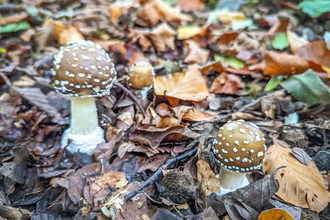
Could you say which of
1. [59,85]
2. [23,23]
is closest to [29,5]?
[23,23]

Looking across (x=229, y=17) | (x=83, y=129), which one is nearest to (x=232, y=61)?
(x=229, y=17)

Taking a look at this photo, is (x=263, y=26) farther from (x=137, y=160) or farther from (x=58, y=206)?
(x=58, y=206)

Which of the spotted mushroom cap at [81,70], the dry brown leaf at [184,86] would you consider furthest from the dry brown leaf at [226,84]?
the spotted mushroom cap at [81,70]

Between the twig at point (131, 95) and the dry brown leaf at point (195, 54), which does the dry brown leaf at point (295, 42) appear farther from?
the twig at point (131, 95)

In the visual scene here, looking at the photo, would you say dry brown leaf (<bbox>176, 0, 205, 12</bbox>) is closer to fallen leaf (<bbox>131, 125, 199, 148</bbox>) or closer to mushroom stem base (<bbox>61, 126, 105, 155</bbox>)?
fallen leaf (<bbox>131, 125, 199, 148</bbox>)

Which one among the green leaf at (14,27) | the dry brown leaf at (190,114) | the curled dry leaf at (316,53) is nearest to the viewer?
the dry brown leaf at (190,114)

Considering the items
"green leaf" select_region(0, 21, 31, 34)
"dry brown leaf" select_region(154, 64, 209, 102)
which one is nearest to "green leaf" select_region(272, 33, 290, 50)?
"dry brown leaf" select_region(154, 64, 209, 102)
